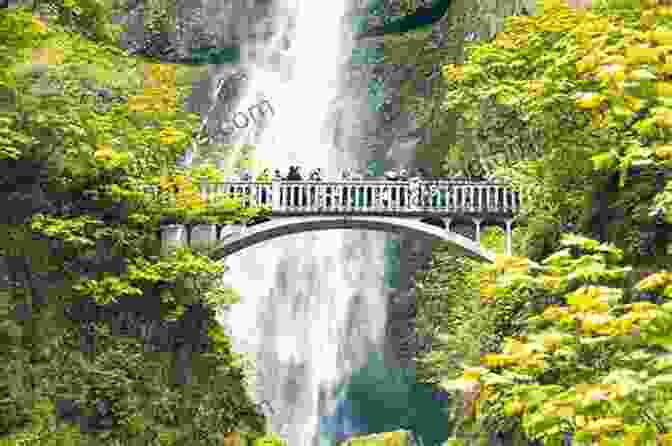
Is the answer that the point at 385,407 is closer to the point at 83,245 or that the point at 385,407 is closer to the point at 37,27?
the point at 83,245

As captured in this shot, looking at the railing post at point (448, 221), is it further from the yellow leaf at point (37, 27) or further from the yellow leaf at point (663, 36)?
the yellow leaf at point (663, 36)

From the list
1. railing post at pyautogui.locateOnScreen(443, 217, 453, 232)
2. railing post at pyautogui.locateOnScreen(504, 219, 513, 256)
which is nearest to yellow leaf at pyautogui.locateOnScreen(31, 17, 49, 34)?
railing post at pyautogui.locateOnScreen(443, 217, 453, 232)

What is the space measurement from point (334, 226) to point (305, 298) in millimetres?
8388

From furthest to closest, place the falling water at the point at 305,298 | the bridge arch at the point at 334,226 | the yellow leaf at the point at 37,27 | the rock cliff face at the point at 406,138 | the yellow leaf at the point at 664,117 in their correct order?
the rock cliff face at the point at 406,138
the falling water at the point at 305,298
the bridge arch at the point at 334,226
the yellow leaf at the point at 37,27
the yellow leaf at the point at 664,117

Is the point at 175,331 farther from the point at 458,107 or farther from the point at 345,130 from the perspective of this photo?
the point at 345,130

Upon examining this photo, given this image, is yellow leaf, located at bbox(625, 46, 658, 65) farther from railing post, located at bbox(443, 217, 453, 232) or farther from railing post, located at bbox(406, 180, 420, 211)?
railing post, located at bbox(406, 180, 420, 211)

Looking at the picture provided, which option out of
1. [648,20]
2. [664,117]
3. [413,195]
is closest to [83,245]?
[413,195]

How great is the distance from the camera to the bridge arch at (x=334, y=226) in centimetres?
1779

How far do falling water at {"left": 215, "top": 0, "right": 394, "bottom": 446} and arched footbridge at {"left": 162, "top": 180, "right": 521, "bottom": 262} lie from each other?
26.5ft

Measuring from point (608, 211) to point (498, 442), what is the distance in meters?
4.20

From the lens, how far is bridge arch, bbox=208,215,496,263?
58.4 ft

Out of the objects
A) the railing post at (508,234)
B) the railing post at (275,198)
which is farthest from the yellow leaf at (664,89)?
the railing post at (275,198)

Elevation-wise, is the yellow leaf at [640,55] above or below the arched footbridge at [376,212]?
below

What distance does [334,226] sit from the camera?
60.4ft
